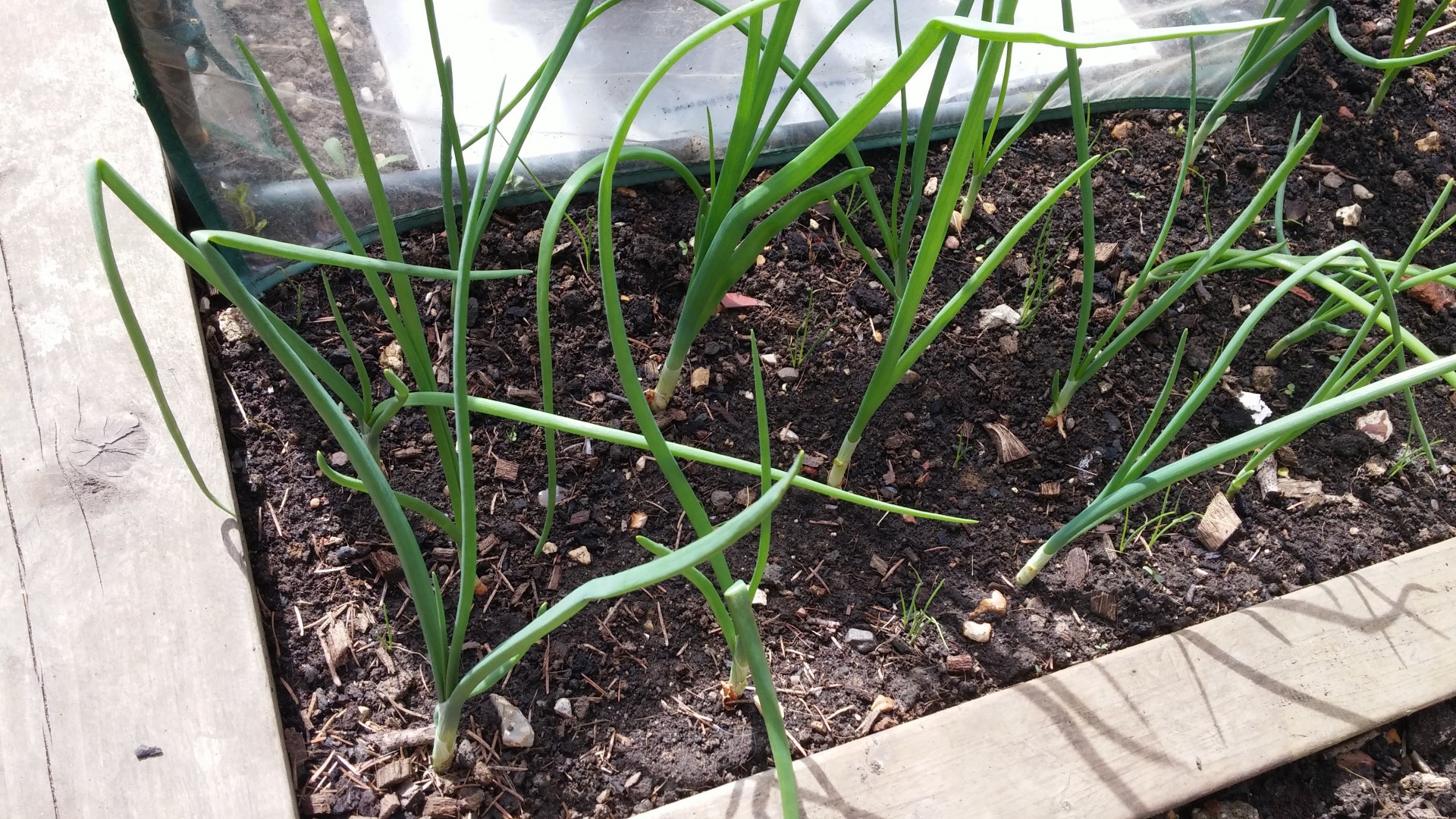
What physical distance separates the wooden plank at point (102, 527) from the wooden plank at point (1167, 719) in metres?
0.46

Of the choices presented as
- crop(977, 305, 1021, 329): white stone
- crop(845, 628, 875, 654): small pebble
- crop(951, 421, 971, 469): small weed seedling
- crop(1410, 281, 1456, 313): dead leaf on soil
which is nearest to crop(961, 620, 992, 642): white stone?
crop(845, 628, 875, 654): small pebble

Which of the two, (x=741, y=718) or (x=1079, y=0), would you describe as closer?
(x=741, y=718)

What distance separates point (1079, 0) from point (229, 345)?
1577mm

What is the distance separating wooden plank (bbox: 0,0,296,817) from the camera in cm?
91

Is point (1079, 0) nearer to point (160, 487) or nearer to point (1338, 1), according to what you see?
point (1338, 1)

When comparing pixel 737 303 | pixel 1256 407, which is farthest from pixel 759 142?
pixel 1256 407

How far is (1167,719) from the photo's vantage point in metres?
1.05

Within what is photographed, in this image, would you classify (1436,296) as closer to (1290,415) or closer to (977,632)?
(1290,415)

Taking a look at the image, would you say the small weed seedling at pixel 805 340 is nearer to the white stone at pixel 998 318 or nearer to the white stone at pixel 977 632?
the white stone at pixel 998 318

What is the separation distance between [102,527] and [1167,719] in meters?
1.19

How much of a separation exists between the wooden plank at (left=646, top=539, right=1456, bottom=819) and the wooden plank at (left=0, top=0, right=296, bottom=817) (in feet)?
1.51

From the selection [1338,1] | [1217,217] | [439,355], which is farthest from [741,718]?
[1338,1]

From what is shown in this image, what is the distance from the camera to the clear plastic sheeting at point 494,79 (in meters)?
1.17

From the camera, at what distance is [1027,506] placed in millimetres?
1237
